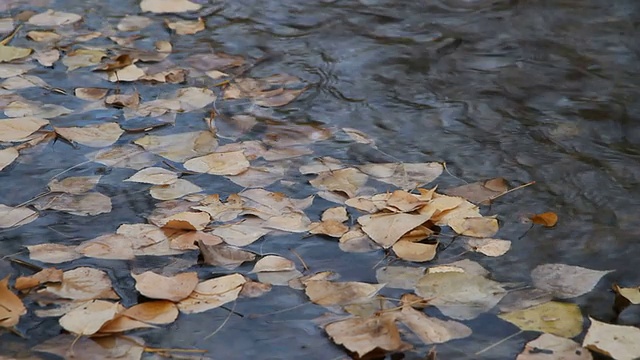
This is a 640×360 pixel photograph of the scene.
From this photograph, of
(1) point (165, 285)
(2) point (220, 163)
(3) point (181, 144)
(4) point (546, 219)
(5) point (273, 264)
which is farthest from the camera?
(3) point (181, 144)

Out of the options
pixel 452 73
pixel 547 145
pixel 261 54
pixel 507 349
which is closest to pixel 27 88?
pixel 261 54

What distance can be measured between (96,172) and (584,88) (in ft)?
4.27

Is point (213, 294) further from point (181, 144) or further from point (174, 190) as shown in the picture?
point (181, 144)

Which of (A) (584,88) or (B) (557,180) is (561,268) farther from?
(A) (584,88)

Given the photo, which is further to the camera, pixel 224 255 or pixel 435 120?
pixel 435 120

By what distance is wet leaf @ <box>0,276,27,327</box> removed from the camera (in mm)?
1561

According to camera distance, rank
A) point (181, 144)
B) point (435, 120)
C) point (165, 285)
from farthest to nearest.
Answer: point (435, 120)
point (181, 144)
point (165, 285)

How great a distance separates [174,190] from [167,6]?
1246 mm

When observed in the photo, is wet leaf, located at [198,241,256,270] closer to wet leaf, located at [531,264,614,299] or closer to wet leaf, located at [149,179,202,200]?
wet leaf, located at [149,179,202,200]

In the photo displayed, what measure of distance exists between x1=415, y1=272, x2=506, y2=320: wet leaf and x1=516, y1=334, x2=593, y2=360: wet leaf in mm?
126

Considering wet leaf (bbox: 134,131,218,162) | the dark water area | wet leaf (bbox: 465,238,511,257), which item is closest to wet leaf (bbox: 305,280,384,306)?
the dark water area

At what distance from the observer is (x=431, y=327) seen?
1.56m

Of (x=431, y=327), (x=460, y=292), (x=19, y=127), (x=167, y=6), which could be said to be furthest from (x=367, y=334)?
(x=167, y=6)

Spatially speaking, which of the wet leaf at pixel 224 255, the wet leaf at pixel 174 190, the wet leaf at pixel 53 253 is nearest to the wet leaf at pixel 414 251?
the wet leaf at pixel 224 255
